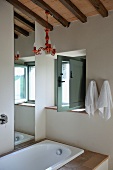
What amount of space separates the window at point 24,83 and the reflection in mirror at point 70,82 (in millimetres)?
595

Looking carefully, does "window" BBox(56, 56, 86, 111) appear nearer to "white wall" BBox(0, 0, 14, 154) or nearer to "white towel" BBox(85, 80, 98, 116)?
"white towel" BBox(85, 80, 98, 116)

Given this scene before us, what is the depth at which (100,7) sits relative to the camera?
2.33 metres

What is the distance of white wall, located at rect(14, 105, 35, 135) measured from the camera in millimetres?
2787

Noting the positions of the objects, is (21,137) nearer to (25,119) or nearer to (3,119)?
(25,119)

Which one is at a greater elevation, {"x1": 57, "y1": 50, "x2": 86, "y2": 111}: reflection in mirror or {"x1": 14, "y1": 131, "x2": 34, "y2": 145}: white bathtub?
{"x1": 57, "y1": 50, "x2": 86, "y2": 111}: reflection in mirror

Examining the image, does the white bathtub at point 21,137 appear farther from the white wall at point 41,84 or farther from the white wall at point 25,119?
the white wall at point 41,84

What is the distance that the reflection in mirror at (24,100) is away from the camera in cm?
280

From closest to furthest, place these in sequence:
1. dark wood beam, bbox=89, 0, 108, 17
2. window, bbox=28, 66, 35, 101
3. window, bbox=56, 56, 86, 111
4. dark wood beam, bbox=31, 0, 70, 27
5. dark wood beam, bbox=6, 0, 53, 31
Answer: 1. dark wood beam, bbox=89, 0, 108, 17
2. dark wood beam, bbox=31, 0, 70, 27
3. dark wood beam, bbox=6, 0, 53, 31
4. window, bbox=56, 56, 86, 111
5. window, bbox=28, 66, 35, 101

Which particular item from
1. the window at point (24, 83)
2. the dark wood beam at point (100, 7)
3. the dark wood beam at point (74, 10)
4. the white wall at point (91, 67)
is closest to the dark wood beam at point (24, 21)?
the white wall at point (91, 67)

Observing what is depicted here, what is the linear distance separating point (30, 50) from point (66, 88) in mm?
908

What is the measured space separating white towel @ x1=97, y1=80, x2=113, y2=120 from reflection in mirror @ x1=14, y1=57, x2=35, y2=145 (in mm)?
1214

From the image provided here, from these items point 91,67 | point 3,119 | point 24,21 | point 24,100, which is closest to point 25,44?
point 24,21

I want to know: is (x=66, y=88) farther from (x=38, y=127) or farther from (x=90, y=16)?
(x=90, y=16)

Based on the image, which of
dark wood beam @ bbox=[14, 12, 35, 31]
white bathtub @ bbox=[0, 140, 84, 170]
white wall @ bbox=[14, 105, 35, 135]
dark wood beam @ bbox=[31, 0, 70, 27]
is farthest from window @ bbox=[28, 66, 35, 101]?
dark wood beam @ bbox=[31, 0, 70, 27]
